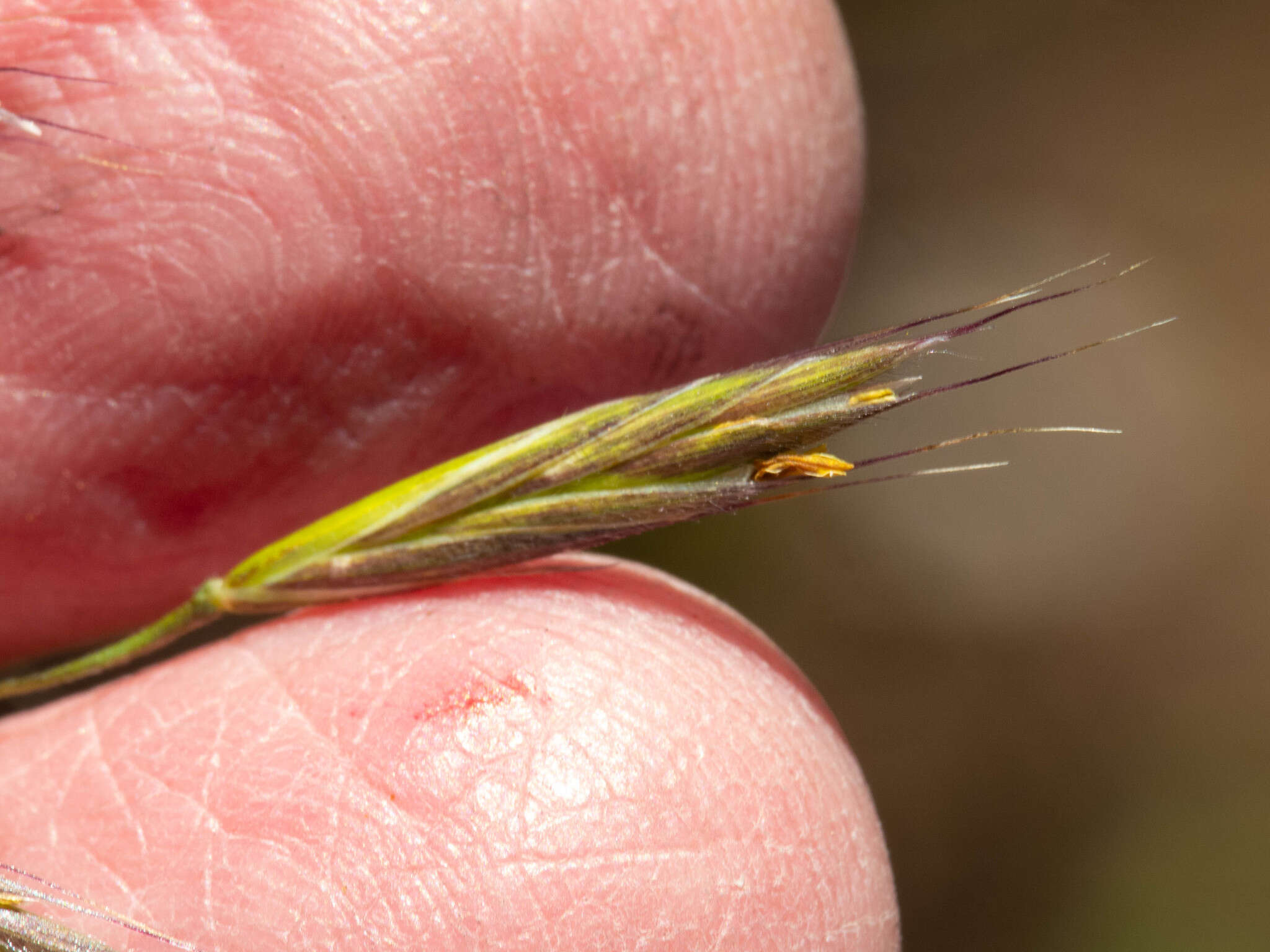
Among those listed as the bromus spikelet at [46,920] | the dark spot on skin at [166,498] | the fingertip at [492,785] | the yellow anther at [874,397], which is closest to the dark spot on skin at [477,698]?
the fingertip at [492,785]

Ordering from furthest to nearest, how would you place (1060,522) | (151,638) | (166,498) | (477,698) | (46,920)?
(1060,522)
(166,498)
(151,638)
(477,698)
(46,920)

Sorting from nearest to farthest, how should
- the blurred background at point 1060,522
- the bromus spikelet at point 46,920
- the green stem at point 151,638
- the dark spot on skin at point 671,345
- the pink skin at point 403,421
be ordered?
the bromus spikelet at point 46,920
the pink skin at point 403,421
the green stem at point 151,638
the dark spot on skin at point 671,345
the blurred background at point 1060,522

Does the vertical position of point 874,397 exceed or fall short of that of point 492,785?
it exceeds it

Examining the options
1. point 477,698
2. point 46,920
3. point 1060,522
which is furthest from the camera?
point 1060,522

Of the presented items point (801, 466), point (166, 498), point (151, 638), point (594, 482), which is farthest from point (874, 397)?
point (166, 498)

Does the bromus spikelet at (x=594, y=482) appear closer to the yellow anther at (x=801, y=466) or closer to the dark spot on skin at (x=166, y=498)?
the yellow anther at (x=801, y=466)

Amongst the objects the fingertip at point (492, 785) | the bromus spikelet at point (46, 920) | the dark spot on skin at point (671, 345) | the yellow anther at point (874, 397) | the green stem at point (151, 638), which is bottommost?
the bromus spikelet at point (46, 920)

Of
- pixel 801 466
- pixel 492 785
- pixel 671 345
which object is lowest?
pixel 492 785

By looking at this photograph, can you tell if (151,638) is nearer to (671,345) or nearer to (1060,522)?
(671,345)
